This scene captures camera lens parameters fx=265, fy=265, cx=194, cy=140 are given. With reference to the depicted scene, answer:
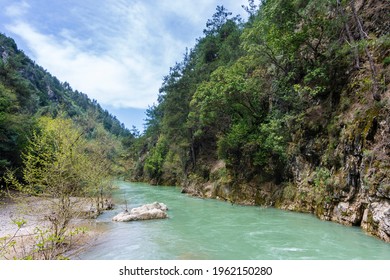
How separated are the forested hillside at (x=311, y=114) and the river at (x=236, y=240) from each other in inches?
46.3

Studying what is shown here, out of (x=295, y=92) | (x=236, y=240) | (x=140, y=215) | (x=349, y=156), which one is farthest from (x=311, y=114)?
(x=140, y=215)

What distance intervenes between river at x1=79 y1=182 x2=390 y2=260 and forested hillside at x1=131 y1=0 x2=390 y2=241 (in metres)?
1.18

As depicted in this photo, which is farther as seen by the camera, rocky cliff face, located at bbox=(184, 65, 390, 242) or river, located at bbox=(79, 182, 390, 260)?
rocky cliff face, located at bbox=(184, 65, 390, 242)

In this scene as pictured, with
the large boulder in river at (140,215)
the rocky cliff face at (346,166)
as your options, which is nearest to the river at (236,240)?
the large boulder in river at (140,215)

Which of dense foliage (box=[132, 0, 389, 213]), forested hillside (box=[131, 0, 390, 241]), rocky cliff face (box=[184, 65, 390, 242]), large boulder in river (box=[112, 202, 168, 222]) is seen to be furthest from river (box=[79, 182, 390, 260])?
dense foliage (box=[132, 0, 389, 213])

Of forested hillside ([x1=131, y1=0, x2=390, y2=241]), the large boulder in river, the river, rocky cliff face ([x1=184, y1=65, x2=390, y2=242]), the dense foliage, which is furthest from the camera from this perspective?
the large boulder in river

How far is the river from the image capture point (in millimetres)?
8789

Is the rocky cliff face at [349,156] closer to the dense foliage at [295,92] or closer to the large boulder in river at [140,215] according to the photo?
the dense foliage at [295,92]

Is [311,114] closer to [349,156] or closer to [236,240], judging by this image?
[349,156]

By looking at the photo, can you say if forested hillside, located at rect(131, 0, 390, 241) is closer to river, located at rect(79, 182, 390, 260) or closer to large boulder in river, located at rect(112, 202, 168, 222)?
river, located at rect(79, 182, 390, 260)

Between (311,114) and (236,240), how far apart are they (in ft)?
31.5

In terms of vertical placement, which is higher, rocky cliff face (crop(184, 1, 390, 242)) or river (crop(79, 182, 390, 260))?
rocky cliff face (crop(184, 1, 390, 242))

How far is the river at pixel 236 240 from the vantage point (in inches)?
346
